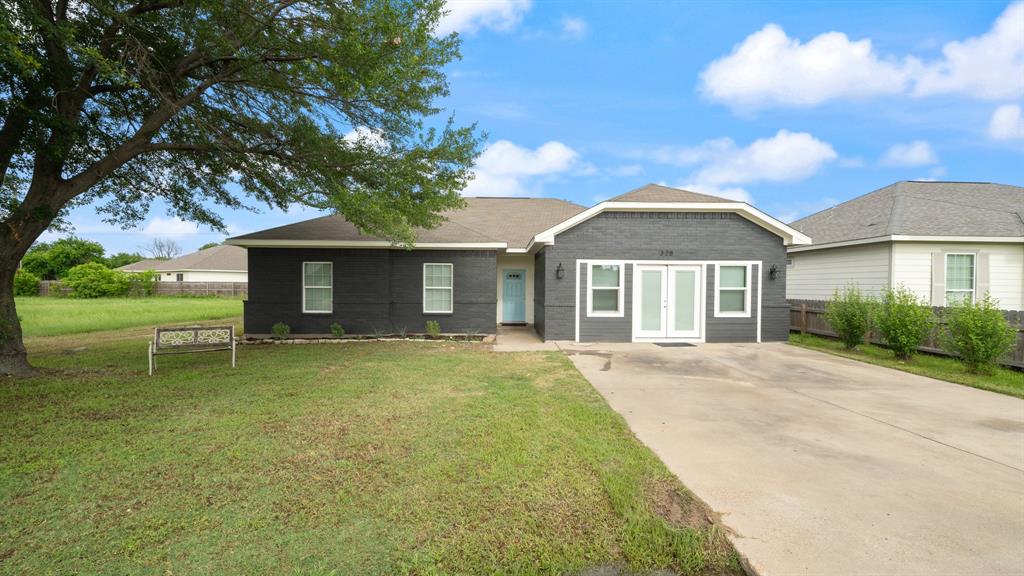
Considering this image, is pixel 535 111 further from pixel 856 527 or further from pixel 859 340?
pixel 856 527

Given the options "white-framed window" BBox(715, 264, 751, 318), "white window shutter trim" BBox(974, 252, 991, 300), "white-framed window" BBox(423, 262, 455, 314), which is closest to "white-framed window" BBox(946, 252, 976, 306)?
"white window shutter trim" BBox(974, 252, 991, 300)

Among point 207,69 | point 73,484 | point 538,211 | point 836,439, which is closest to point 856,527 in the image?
point 836,439

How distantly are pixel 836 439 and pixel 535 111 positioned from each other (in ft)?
60.3

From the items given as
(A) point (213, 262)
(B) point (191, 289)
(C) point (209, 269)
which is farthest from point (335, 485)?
(A) point (213, 262)

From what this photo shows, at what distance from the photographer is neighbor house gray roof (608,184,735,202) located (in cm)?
1255

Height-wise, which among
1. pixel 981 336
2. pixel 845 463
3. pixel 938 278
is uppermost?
pixel 938 278

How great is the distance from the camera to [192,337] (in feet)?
28.2

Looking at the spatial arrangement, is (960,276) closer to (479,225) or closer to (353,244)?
(479,225)

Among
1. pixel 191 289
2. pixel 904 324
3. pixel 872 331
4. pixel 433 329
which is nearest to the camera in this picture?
pixel 904 324

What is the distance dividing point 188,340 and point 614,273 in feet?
34.3

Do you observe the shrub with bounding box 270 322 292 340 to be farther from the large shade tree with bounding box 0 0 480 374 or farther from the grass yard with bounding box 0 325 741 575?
the grass yard with bounding box 0 325 741 575

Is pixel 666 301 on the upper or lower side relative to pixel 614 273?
lower

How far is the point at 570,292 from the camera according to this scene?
12.6m

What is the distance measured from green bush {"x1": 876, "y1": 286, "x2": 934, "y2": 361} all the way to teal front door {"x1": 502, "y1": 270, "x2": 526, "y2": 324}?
36.2 feet
